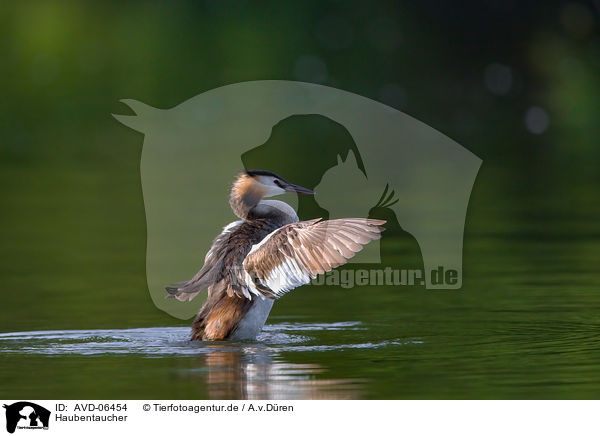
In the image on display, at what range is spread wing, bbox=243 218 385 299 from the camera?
895 centimetres

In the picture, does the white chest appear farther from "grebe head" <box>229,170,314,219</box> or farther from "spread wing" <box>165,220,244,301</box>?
"grebe head" <box>229,170,314,219</box>

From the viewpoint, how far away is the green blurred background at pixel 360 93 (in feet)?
34.7

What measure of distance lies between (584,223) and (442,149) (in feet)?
48.1

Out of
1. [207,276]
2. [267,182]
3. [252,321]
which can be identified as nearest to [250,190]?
[267,182]

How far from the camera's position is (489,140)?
28.5m

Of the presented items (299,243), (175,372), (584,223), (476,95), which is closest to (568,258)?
(584,223)

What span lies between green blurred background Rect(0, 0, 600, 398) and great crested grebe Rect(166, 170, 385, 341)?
901 millimetres

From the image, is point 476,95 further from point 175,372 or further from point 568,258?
point 175,372

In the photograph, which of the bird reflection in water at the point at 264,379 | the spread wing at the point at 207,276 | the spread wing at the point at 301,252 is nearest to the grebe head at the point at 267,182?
the spread wing at the point at 207,276

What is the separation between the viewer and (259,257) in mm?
9258
